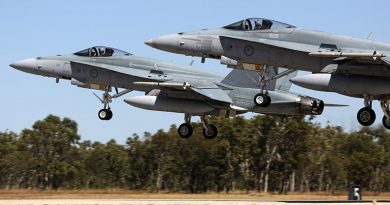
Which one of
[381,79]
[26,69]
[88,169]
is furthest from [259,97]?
[88,169]

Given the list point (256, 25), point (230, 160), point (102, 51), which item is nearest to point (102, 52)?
point (102, 51)

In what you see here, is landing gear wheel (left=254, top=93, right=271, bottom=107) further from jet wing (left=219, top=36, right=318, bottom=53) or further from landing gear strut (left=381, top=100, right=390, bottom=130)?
landing gear strut (left=381, top=100, right=390, bottom=130)

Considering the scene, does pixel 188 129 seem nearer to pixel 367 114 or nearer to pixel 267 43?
pixel 267 43

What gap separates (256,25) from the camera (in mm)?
33719


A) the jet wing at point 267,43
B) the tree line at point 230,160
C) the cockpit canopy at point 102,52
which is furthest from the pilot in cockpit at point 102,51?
the tree line at point 230,160

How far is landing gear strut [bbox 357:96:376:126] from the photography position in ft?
106

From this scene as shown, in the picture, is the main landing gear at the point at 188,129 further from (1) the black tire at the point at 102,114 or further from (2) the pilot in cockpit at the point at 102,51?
(2) the pilot in cockpit at the point at 102,51

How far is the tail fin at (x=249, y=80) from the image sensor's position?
4119cm

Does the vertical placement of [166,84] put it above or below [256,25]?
below

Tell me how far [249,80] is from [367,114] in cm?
1036

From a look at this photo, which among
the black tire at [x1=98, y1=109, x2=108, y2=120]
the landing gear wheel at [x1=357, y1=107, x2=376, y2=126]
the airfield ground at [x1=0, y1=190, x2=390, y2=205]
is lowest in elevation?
the airfield ground at [x1=0, y1=190, x2=390, y2=205]

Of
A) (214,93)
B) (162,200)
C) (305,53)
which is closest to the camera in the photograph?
(305,53)

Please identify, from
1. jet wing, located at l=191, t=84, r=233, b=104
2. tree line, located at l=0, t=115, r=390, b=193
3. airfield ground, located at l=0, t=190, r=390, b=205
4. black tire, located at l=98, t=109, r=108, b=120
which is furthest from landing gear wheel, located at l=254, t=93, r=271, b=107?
tree line, located at l=0, t=115, r=390, b=193

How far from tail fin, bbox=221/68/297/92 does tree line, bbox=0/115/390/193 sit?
27073 millimetres
